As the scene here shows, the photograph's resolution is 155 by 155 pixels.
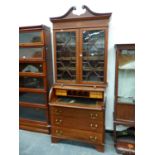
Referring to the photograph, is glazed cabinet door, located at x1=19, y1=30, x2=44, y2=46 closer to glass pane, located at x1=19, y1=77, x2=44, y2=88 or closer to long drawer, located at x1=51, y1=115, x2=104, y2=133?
glass pane, located at x1=19, y1=77, x2=44, y2=88

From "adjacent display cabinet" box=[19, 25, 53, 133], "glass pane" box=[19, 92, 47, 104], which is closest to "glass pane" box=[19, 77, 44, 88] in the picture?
"adjacent display cabinet" box=[19, 25, 53, 133]

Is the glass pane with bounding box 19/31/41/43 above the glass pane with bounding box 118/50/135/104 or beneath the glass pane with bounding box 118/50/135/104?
above

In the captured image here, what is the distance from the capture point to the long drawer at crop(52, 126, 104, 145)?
2198 millimetres

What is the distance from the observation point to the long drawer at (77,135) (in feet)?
7.21

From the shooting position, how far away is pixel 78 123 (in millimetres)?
Answer: 2250

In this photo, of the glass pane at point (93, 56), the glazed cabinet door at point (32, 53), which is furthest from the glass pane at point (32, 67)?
the glass pane at point (93, 56)

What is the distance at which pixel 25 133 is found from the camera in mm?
2754

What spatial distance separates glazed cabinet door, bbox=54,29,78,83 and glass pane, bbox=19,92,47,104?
0.51 meters

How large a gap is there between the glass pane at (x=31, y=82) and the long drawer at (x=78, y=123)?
0.69 metres

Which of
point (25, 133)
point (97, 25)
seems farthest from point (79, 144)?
point (97, 25)

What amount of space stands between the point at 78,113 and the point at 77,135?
0.35 meters

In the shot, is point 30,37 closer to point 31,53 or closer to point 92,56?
point 31,53

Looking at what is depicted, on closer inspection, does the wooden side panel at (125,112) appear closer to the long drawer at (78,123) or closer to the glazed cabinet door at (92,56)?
the long drawer at (78,123)
